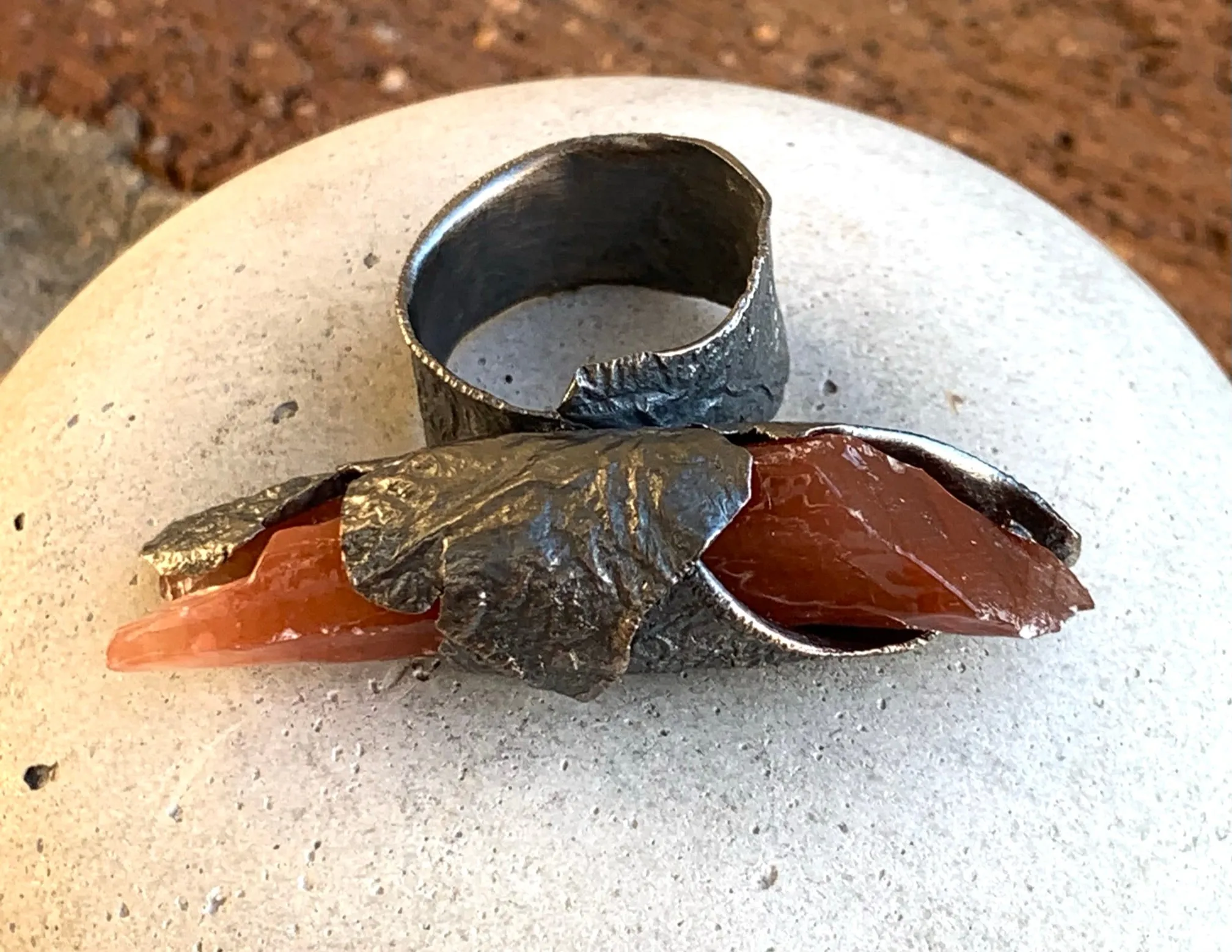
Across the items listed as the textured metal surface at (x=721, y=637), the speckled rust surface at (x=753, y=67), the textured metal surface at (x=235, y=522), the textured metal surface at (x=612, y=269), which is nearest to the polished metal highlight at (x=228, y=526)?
the textured metal surface at (x=235, y=522)

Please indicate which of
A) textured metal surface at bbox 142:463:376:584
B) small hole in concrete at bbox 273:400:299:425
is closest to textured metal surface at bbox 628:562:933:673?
textured metal surface at bbox 142:463:376:584

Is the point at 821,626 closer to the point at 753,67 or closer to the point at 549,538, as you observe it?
the point at 549,538

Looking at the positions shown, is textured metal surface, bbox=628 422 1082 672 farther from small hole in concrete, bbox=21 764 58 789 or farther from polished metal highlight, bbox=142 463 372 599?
small hole in concrete, bbox=21 764 58 789

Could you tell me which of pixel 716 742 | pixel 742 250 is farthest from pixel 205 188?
pixel 716 742

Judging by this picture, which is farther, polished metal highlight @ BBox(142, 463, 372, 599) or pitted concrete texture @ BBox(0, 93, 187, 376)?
pitted concrete texture @ BBox(0, 93, 187, 376)

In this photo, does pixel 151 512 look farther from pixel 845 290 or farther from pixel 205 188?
pixel 205 188

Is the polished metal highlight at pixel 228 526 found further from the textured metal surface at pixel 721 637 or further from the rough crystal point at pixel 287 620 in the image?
the textured metal surface at pixel 721 637
